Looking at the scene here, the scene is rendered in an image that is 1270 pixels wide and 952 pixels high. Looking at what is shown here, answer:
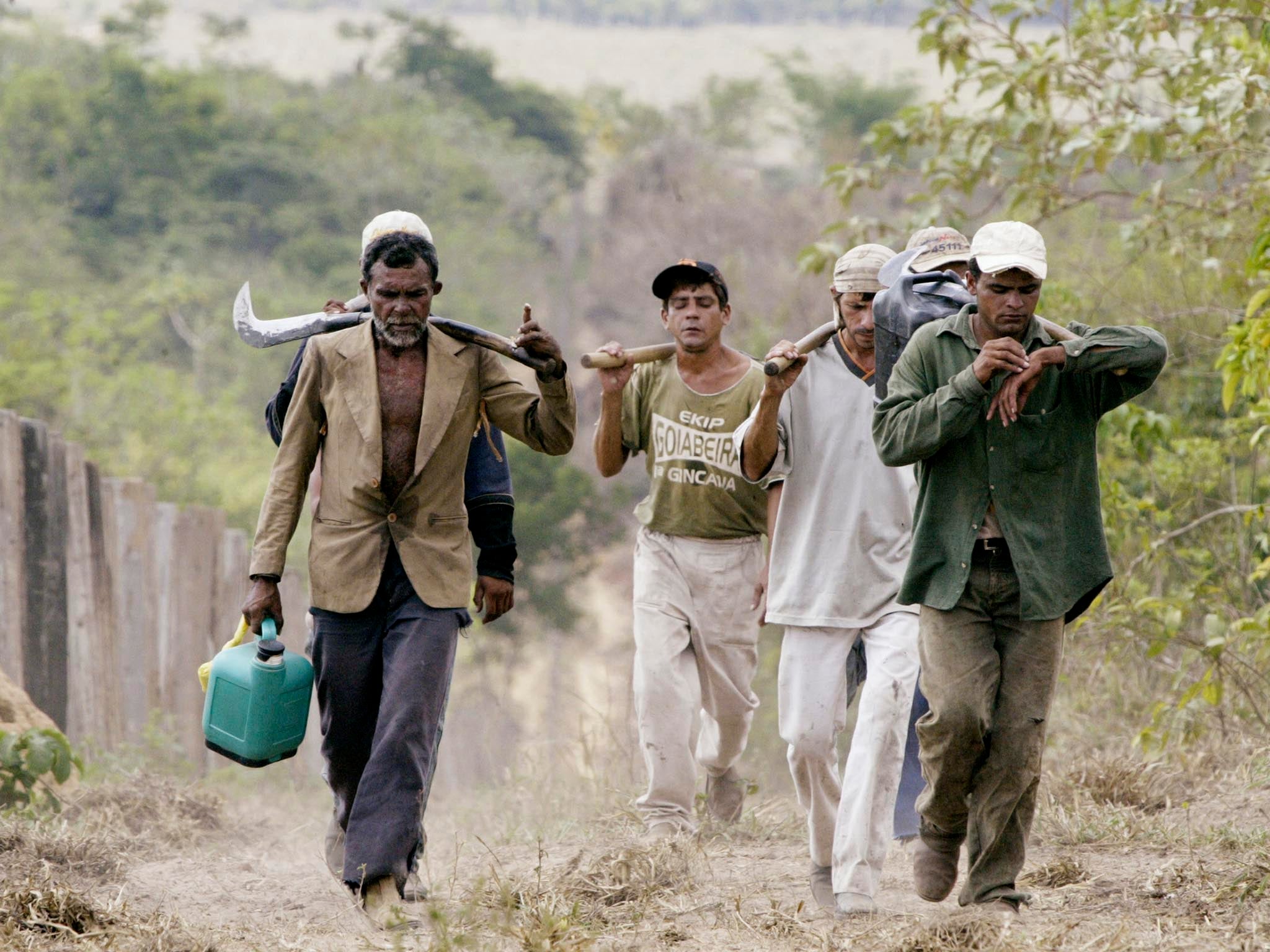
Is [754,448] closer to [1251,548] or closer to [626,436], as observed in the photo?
[626,436]

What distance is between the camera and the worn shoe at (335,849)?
219 inches

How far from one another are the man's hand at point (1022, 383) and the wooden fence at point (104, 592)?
5.54 metres

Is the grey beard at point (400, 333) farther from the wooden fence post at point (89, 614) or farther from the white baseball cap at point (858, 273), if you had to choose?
the wooden fence post at point (89, 614)

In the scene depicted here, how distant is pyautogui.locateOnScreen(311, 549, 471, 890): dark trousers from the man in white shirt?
1.06m

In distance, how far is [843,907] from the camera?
16.8 ft

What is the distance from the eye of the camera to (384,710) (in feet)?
16.9

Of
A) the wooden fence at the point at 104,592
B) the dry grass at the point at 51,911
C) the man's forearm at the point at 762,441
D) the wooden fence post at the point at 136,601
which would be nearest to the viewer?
the dry grass at the point at 51,911

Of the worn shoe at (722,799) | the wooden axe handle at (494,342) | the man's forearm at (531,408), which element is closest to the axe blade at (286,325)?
the wooden axe handle at (494,342)

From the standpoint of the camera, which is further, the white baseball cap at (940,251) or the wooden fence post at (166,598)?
the wooden fence post at (166,598)

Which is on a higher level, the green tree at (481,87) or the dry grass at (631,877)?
the green tree at (481,87)

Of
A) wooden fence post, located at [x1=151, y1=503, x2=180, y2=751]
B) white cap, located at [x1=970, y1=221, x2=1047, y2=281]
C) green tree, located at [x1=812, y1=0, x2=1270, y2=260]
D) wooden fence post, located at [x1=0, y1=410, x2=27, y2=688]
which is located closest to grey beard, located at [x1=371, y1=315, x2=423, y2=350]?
white cap, located at [x1=970, y1=221, x2=1047, y2=281]

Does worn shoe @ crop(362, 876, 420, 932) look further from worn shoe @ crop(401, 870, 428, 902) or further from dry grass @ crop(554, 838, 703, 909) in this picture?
dry grass @ crop(554, 838, 703, 909)

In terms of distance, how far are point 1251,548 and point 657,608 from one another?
4215 millimetres

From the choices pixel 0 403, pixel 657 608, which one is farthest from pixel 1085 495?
pixel 0 403
